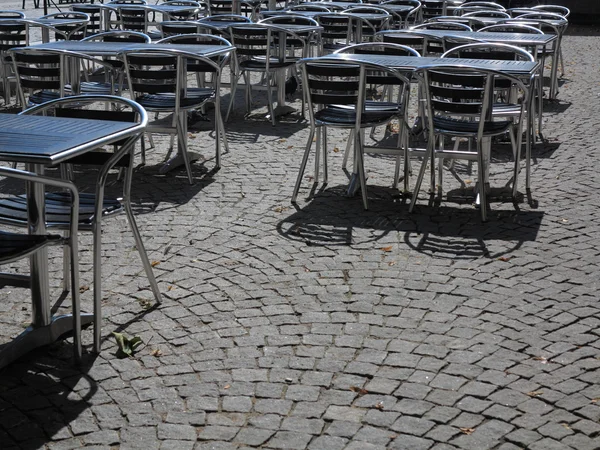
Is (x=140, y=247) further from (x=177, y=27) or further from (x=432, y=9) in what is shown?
(x=432, y=9)

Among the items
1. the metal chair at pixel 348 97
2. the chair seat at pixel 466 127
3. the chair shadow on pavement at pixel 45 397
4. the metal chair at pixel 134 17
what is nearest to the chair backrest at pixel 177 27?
the metal chair at pixel 134 17

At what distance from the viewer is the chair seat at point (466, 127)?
6875 millimetres

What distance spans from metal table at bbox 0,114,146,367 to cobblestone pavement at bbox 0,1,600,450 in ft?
0.30

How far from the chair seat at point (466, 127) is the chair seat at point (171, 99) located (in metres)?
2.08

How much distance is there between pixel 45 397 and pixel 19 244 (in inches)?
24.9

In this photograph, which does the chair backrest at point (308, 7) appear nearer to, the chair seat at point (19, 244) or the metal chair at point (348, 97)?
the metal chair at point (348, 97)

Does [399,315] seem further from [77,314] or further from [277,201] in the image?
[277,201]

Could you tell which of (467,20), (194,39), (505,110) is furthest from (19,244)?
(467,20)

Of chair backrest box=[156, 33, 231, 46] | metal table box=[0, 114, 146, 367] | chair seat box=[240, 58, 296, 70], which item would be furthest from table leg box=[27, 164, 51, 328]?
chair seat box=[240, 58, 296, 70]

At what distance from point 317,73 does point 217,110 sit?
5.17ft

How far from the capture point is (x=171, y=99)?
820 cm

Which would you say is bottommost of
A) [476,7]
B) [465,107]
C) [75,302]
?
[75,302]

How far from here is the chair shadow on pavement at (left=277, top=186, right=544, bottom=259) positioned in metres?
6.14

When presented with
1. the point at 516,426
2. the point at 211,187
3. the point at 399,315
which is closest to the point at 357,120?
the point at 211,187
